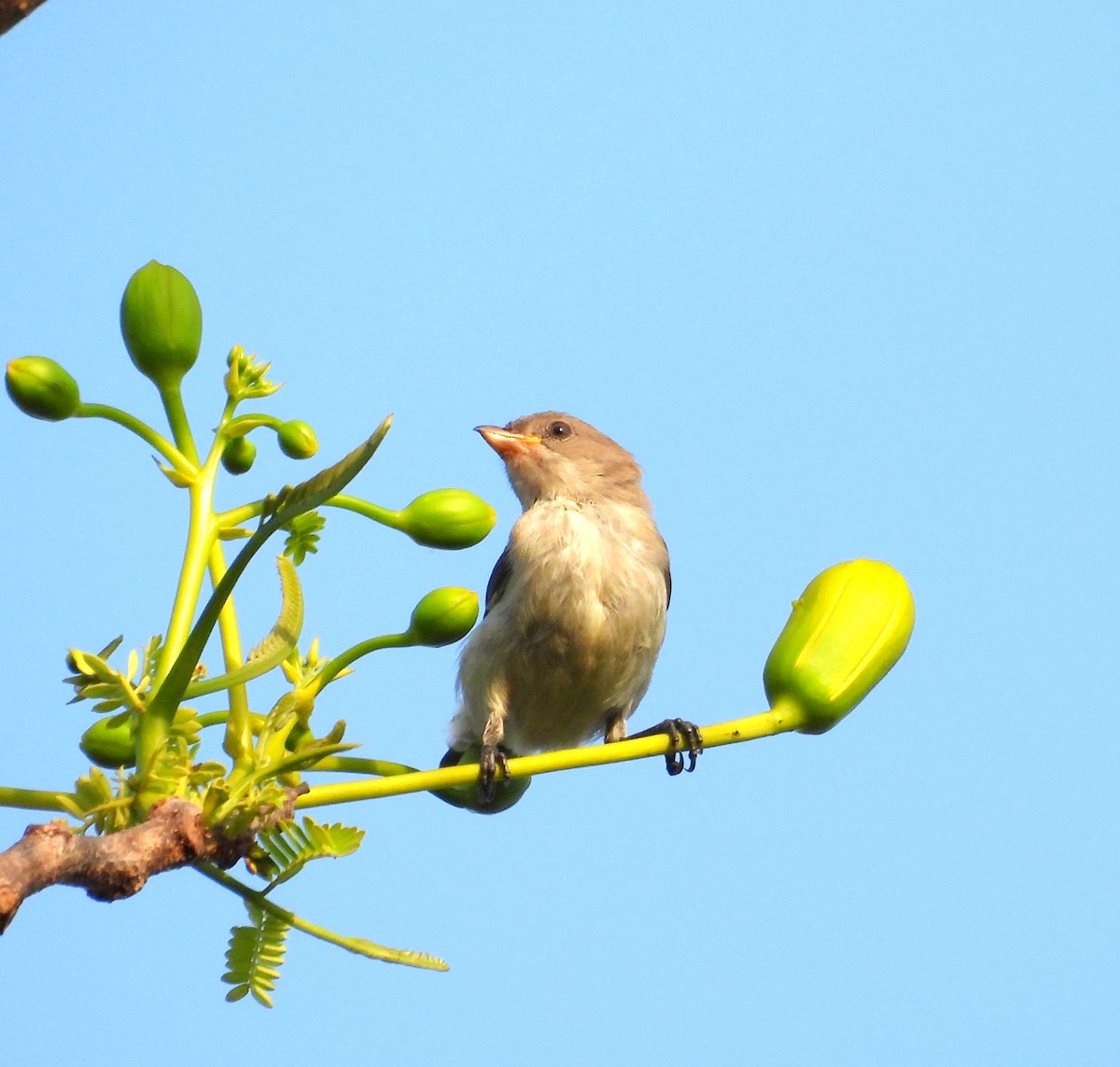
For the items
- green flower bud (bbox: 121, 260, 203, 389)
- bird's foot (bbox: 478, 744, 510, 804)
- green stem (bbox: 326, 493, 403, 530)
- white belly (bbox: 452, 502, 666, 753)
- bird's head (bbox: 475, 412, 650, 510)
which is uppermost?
bird's head (bbox: 475, 412, 650, 510)

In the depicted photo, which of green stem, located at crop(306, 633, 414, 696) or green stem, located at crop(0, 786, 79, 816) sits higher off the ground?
green stem, located at crop(306, 633, 414, 696)

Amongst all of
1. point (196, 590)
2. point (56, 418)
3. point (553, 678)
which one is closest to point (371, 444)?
point (196, 590)

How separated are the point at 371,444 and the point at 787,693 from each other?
1313 millimetres

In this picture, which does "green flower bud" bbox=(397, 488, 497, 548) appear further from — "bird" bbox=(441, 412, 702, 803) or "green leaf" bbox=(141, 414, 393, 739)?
"bird" bbox=(441, 412, 702, 803)

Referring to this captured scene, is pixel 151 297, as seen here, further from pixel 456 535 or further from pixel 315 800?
pixel 315 800

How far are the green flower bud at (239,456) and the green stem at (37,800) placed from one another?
2.90 feet

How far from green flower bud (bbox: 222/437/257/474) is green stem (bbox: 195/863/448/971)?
97 centimetres

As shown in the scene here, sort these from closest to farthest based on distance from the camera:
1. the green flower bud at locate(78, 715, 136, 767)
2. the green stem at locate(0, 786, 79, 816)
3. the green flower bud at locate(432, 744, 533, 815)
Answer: the green stem at locate(0, 786, 79, 816) → the green flower bud at locate(78, 715, 136, 767) → the green flower bud at locate(432, 744, 533, 815)

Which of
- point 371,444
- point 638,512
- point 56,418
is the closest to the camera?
point 371,444

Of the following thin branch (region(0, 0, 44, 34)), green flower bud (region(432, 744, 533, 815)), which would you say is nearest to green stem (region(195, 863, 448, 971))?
green flower bud (region(432, 744, 533, 815))

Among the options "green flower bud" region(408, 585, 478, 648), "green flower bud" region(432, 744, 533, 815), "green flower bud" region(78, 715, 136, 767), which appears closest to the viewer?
"green flower bud" region(78, 715, 136, 767)

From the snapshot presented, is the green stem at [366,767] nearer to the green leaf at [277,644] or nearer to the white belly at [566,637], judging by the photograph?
the green leaf at [277,644]

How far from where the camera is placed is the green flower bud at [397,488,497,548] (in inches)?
125

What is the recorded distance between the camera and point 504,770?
109 inches
